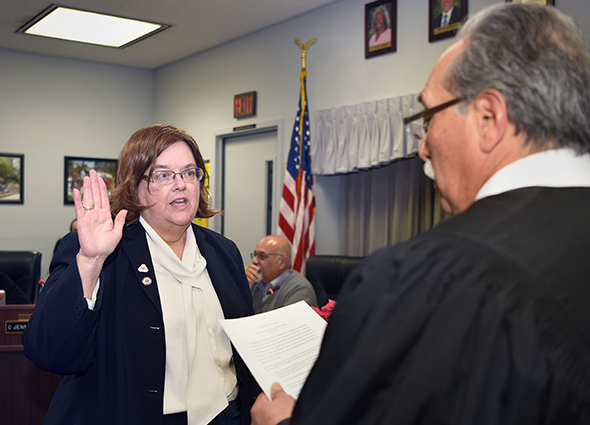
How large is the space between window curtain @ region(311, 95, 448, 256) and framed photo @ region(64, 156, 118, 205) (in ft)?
10.4

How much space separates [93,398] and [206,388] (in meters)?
0.31

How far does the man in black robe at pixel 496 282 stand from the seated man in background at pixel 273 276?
2.76m

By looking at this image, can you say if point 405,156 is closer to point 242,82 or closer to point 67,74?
point 242,82

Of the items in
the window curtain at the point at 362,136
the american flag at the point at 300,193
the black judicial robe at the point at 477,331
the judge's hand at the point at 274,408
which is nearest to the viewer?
the black judicial robe at the point at 477,331

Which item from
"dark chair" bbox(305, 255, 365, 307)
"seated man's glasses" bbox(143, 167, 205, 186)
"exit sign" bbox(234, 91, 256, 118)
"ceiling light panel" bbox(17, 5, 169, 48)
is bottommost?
"dark chair" bbox(305, 255, 365, 307)

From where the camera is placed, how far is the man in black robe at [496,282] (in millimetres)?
540

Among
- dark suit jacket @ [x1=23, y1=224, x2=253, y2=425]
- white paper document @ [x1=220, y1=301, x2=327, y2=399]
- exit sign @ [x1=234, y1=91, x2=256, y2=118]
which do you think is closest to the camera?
white paper document @ [x1=220, y1=301, x2=327, y2=399]

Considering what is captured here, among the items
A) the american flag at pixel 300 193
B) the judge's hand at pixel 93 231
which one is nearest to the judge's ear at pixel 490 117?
the judge's hand at pixel 93 231

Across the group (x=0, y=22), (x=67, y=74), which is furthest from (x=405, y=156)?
(x=67, y=74)

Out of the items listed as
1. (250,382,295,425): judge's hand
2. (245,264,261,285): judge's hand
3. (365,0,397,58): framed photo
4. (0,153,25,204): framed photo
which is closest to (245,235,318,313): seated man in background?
(245,264,261,285): judge's hand

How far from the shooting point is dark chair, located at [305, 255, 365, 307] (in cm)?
362

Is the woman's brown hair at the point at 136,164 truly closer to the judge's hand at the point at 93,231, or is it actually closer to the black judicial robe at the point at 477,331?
the judge's hand at the point at 93,231

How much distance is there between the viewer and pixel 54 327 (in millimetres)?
1215

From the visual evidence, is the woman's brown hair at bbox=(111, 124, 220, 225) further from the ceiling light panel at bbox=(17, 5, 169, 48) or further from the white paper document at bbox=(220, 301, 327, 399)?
the ceiling light panel at bbox=(17, 5, 169, 48)
